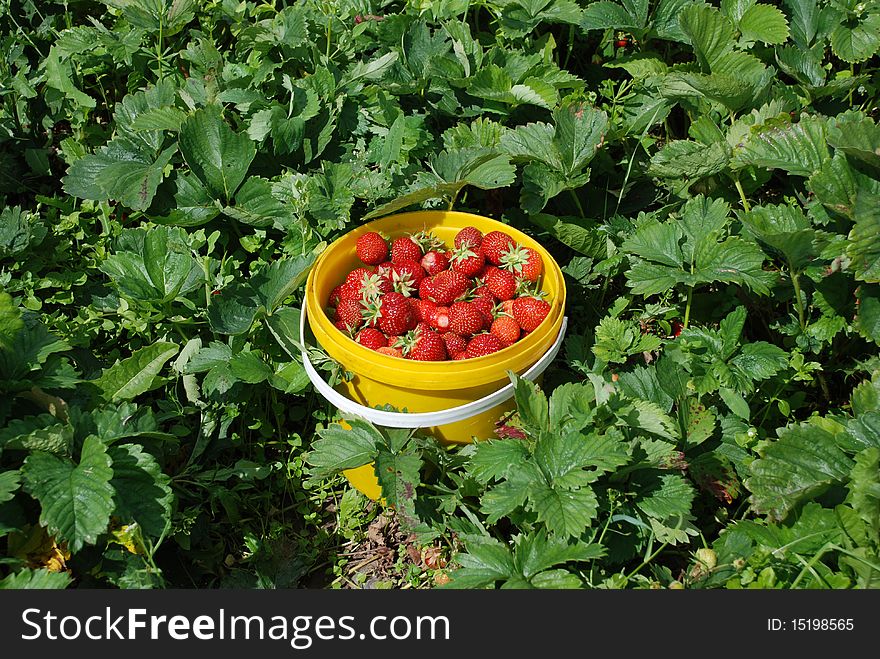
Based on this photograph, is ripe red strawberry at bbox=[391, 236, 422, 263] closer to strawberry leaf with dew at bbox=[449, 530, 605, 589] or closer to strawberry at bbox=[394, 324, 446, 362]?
strawberry at bbox=[394, 324, 446, 362]

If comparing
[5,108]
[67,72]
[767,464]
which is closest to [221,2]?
[67,72]

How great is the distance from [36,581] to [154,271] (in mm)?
956

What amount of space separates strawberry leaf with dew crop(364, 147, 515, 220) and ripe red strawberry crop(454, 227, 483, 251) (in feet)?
0.45

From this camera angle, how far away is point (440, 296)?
2439 millimetres

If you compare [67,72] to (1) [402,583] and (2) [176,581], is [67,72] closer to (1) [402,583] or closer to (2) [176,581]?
(2) [176,581]

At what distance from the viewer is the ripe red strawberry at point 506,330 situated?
232cm

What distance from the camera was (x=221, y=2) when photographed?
138 inches

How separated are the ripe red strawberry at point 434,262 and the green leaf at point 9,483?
1.16m

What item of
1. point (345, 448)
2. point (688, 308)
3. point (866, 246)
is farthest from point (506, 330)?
point (866, 246)

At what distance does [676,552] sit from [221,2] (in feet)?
8.61

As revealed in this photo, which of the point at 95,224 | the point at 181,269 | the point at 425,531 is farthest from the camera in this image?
the point at 95,224

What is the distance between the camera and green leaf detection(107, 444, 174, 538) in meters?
2.03

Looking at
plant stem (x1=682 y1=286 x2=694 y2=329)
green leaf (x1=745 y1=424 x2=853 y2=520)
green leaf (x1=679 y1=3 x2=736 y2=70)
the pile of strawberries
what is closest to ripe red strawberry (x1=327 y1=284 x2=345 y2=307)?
the pile of strawberries

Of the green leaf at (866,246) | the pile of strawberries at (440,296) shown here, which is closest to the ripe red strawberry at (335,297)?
the pile of strawberries at (440,296)
